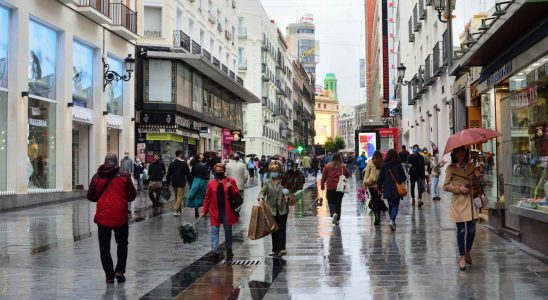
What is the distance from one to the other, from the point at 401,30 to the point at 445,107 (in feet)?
57.0

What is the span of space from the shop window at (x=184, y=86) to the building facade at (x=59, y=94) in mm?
5078

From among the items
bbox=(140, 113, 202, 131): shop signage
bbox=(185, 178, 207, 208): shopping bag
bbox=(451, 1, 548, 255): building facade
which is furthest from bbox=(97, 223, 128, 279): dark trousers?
bbox=(140, 113, 202, 131): shop signage

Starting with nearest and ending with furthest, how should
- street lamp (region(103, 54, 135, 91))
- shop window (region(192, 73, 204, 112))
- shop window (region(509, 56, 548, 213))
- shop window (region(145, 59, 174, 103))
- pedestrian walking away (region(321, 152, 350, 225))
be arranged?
shop window (region(509, 56, 548, 213)), pedestrian walking away (region(321, 152, 350, 225)), street lamp (region(103, 54, 135, 91)), shop window (region(145, 59, 174, 103)), shop window (region(192, 73, 204, 112))

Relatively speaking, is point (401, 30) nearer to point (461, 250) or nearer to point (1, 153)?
point (1, 153)

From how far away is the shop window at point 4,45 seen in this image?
1908 cm

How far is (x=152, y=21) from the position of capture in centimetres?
3478

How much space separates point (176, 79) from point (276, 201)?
25828mm

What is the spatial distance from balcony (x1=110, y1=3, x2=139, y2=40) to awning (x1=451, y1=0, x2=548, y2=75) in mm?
18531

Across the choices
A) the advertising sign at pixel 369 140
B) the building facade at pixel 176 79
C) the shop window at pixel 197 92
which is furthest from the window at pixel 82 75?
the advertising sign at pixel 369 140

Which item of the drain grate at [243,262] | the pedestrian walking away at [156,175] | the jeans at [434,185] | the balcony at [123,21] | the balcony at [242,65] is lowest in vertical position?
the drain grate at [243,262]

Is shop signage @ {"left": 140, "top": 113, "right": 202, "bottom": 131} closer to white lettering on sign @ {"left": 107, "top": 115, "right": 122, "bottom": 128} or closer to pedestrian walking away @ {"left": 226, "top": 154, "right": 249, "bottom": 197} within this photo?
white lettering on sign @ {"left": 107, "top": 115, "right": 122, "bottom": 128}

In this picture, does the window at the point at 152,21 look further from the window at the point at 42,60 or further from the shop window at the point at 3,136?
the shop window at the point at 3,136

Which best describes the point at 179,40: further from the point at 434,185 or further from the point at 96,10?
the point at 434,185

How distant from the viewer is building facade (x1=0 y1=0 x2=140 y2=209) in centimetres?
1945
